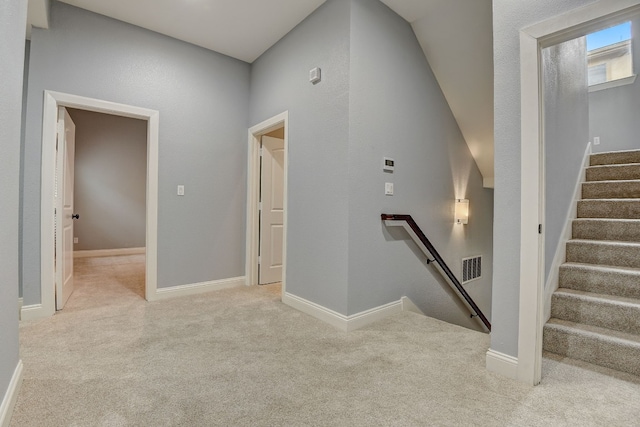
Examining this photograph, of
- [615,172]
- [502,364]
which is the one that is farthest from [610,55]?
[502,364]

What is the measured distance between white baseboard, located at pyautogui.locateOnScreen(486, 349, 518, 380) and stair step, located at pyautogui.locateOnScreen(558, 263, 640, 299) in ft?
3.47

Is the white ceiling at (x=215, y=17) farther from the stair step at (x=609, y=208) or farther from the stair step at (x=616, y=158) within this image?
the stair step at (x=616, y=158)

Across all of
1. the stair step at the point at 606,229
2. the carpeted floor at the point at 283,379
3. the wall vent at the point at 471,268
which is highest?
the stair step at the point at 606,229

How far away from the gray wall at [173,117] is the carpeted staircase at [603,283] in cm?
334

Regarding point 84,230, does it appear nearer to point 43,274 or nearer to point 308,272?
point 43,274

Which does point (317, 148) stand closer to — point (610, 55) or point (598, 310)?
point (598, 310)

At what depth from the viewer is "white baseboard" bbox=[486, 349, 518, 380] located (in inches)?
70.1

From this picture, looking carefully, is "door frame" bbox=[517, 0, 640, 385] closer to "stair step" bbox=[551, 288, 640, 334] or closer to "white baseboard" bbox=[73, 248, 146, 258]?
"stair step" bbox=[551, 288, 640, 334]

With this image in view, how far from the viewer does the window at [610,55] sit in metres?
4.89

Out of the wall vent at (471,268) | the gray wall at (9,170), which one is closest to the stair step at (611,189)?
the wall vent at (471,268)

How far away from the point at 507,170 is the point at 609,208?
183 cm

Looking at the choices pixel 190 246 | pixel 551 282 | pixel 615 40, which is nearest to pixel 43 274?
pixel 190 246

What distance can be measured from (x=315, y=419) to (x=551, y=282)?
2.01 m

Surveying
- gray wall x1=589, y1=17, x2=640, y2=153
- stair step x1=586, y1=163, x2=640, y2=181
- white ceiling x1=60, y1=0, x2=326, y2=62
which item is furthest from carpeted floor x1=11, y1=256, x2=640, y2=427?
gray wall x1=589, y1=17, x2=640, y2=153
